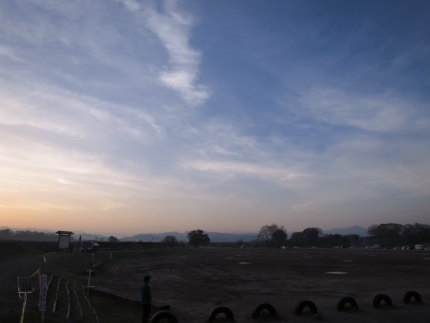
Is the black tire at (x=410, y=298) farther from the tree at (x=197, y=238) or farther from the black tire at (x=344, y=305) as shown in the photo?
the tree at (x=197, y=238)

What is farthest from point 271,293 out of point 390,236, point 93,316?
point 390,236

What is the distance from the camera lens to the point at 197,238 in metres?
154

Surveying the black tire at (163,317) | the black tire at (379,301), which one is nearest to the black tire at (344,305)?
the black tire at (379,301)

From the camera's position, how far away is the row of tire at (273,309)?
13.6 m

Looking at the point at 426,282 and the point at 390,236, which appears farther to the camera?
the point at 390,236

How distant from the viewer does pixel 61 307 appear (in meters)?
17.6

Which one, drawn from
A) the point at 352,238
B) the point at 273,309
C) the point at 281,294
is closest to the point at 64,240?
the point at 281,294

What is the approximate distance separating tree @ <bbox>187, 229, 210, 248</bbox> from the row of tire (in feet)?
447

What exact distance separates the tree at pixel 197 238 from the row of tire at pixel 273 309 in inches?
5361

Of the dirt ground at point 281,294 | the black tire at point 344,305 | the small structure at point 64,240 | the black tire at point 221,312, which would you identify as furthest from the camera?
the small structure at point 64,240

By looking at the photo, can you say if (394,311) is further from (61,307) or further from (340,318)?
(61,307)

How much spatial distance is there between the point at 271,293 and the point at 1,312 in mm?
13480

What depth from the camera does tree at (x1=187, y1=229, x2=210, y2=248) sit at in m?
153

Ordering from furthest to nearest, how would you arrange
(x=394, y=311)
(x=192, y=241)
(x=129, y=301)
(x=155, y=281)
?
(x=192, y=241)
(x=155, y=281)
(x=129, y=301)
(x=394, y=311)
